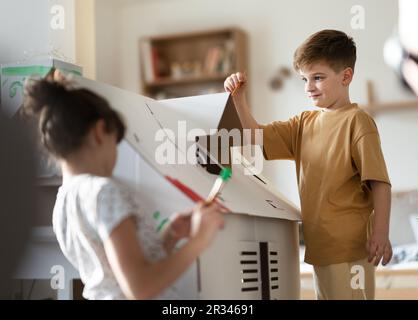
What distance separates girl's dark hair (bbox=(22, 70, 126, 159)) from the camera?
668 mm

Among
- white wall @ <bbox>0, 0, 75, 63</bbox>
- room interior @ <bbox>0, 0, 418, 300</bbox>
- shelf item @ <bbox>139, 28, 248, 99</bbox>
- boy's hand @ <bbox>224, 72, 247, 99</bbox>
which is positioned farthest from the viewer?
shelf item @ <bbox>139, 28, 248, 99</bbox>

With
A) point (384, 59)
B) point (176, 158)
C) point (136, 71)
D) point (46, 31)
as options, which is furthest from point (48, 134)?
point (136, 71)

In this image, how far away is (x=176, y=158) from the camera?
747mm

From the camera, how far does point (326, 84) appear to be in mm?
935

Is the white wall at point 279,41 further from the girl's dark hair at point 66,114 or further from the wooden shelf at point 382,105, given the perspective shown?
the girl's dark hair at point 66,114

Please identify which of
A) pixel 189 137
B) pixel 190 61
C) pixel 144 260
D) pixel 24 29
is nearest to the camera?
pixel 144 260

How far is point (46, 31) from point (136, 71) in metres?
2.72

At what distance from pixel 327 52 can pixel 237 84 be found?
0.16 meters

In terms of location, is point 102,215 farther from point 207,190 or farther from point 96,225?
point 207,190

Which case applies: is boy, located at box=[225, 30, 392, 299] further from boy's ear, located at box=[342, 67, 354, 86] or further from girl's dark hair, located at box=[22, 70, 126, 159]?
girl's dark hair, located at box=[22, 70, 126, 159]

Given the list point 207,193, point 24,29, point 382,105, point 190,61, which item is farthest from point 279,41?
point 207,193

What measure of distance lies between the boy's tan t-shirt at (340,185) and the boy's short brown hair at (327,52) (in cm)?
8

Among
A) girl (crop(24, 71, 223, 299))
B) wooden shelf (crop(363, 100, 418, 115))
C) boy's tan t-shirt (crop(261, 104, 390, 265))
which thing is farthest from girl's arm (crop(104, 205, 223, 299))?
wooden shelf (crop(363, 100, 418, 115))

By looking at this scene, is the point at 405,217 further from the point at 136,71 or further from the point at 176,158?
the point at 176,158
